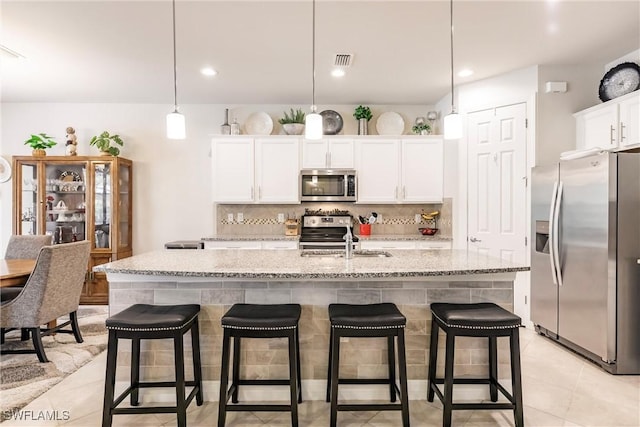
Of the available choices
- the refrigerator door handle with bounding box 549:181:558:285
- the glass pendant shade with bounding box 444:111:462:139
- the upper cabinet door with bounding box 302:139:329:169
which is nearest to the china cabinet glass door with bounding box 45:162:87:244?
the upper cabinet door with bounding box 302:139:329:169

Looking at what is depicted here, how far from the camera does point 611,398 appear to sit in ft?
8.20

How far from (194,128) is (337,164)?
6.49ft

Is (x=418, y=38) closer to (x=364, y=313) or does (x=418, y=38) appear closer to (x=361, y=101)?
(x=361, y=101)

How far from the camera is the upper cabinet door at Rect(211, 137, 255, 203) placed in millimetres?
4723

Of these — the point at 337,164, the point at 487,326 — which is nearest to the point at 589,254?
the point at 487,326

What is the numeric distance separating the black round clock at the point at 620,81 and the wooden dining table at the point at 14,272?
510 cm

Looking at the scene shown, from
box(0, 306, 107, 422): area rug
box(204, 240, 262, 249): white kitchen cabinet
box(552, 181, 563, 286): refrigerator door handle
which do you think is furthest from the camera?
box(204, 240, 262, 249): white kitchen cabinet

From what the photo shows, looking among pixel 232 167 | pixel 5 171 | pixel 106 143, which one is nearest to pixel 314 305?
pixel 232 167

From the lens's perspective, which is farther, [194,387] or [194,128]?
[194,128]

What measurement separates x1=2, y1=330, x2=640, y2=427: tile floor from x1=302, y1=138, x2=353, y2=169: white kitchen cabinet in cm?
291

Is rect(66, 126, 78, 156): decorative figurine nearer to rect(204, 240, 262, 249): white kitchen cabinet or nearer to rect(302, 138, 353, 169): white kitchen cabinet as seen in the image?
rect(204, 240, 262, 249): white kitchen cabinet

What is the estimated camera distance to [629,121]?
123 inches

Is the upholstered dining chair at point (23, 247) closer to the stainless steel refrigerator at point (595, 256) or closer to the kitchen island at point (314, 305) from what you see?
the kitchen island at point (314, 305)

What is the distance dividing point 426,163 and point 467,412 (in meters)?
3.07
